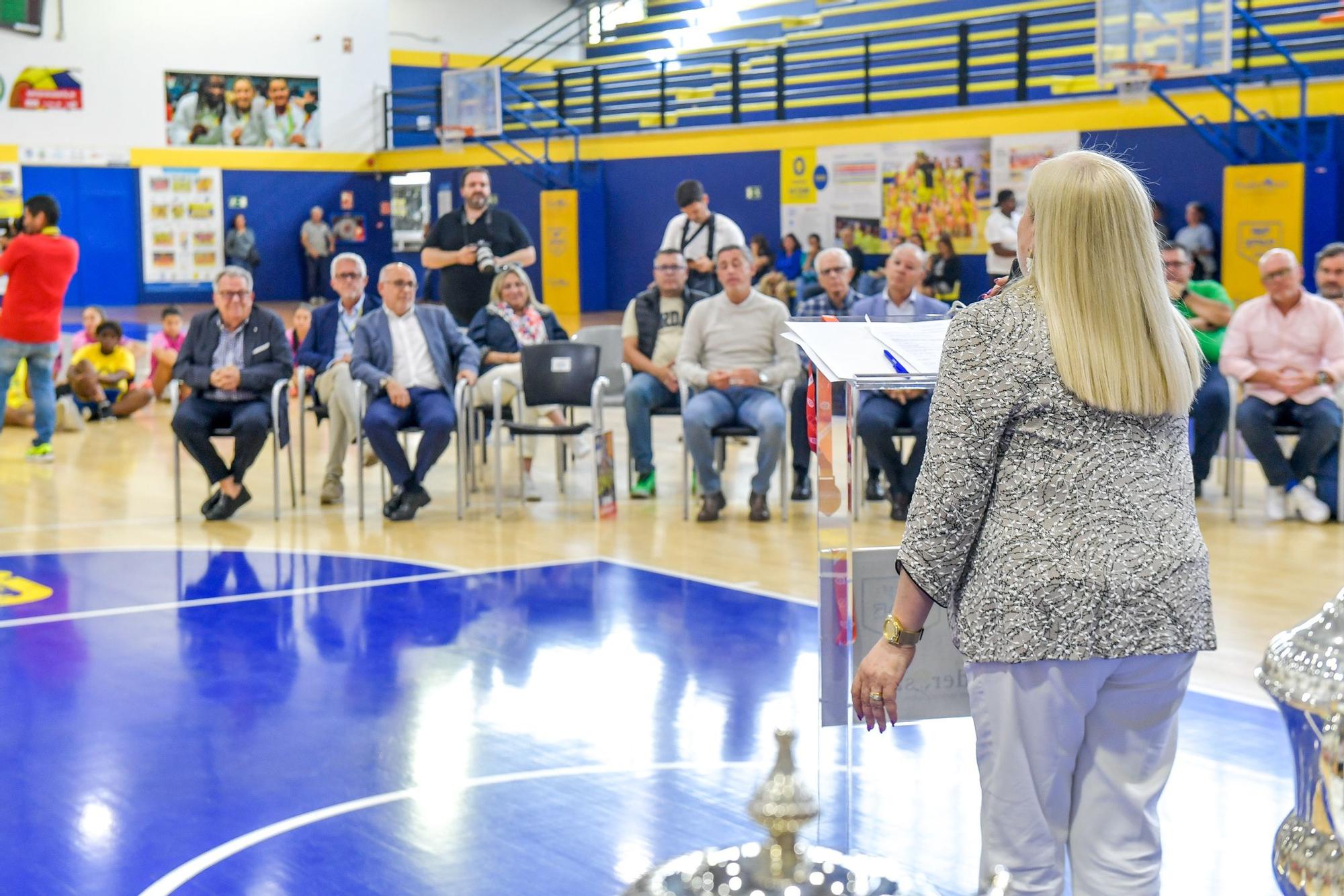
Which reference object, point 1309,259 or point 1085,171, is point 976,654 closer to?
point 1085,171

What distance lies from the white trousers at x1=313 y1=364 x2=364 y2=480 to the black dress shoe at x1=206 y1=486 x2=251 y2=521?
1.74ft

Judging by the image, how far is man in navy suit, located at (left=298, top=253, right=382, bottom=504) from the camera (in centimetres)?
793

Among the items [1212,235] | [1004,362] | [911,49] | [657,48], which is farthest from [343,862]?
[657,48]

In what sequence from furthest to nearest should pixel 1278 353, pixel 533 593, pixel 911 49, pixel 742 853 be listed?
pixel 911 49 → pixel 1278 353 → pixel 533 593 → pixel 742 853

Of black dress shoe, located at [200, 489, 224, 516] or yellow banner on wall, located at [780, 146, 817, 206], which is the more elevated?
yellow banner on wall, located at [780, 146, 817, 206]

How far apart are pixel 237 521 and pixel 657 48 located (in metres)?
15.3

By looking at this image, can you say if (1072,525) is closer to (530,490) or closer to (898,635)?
(898,635)

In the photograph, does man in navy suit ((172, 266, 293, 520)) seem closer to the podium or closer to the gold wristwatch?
the podium

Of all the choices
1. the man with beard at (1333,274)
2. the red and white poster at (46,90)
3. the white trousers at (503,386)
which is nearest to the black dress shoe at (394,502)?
the white trousers at (503,386)

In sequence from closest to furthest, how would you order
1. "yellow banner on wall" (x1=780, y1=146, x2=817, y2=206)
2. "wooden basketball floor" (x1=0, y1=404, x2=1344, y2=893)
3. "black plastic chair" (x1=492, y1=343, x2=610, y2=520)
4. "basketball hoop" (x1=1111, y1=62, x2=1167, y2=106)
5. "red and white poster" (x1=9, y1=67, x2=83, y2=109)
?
"wooden basketball floor" (x1=0, y1=404, x2=1344, y2=893)
"black plastic chair" (x1=492, y1=343, x2=610, y2=520)
"basketball hoop" (x1=1111, y1=62, x2=1167, y2=106)
"yellow banner on wall" (x1=780, y1=146, x2=817, y2=206)
"red and white poster" (x1=9, y1=67, x2=83, y2=109)

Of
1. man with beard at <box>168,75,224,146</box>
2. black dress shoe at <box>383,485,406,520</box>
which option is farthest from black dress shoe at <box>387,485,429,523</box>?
man with beard at <box>168,75,224,146</box>

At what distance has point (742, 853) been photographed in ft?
2.95

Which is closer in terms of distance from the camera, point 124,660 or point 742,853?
point 742,853

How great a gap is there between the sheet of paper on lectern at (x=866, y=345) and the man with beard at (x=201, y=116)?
2075cm
